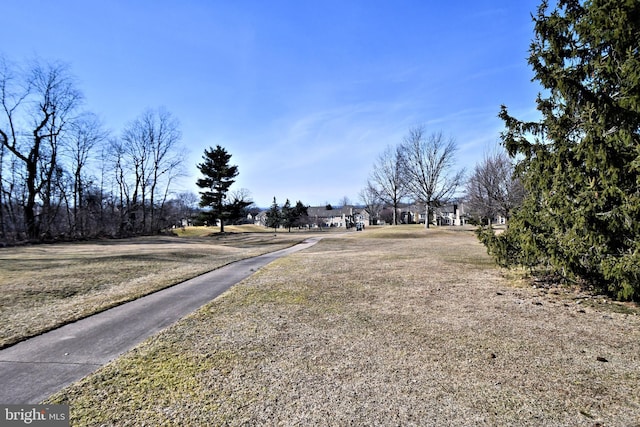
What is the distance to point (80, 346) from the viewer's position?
160 inches

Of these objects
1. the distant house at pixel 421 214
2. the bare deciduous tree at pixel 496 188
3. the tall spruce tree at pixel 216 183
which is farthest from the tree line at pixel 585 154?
the distant house at pixel 421 214

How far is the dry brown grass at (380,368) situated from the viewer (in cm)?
246

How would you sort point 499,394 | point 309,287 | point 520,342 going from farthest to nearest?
point 309,287
point 520,342
point 499,394

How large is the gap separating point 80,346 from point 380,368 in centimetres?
392

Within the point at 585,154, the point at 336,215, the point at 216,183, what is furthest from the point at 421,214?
the point at 585,154

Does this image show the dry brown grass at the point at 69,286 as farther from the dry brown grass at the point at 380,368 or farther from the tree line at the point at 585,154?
the tree line at the point at 585,154

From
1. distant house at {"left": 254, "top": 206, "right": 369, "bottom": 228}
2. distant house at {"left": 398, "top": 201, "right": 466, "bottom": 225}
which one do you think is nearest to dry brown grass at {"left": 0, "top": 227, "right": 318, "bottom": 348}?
distant house at {"left": 398, "top": 201, "right": 466, "bottom": 225}

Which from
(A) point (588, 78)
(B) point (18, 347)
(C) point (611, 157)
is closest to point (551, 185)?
(C) point (611, 157)

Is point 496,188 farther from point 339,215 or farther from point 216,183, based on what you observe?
point 339,215

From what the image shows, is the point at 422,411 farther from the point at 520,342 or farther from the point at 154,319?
the point at 154,319

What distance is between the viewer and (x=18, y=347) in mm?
4020

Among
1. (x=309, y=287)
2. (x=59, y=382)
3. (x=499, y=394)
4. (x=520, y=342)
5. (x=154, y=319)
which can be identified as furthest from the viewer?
(x=309, y=287)

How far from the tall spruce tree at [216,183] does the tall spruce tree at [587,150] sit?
3828 cm

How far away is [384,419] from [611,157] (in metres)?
6.08
